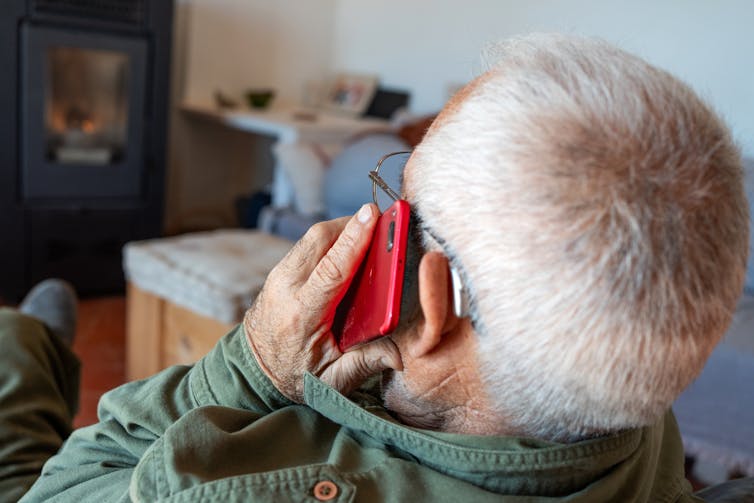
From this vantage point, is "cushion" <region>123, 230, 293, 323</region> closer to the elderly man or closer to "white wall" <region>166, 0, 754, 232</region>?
the elderly man

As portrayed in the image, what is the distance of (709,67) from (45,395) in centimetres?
245

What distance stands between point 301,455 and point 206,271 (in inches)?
54.3

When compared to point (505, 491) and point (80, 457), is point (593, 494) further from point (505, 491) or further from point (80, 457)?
point (80, 457)

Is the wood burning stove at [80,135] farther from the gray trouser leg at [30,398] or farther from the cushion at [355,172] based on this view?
the gray trouser leg at [30,398]

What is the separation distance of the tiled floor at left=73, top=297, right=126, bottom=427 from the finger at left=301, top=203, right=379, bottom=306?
62.1 inches

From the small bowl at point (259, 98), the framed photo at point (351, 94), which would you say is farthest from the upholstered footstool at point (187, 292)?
the framed photo at point (351, 94)

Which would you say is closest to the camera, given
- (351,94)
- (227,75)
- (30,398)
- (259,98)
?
(30,398)

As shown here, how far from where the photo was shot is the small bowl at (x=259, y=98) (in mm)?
3686

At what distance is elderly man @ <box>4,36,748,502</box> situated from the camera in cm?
54

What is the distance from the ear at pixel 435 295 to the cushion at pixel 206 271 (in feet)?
4.22

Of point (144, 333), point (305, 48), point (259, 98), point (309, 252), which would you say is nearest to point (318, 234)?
point (309, 252)

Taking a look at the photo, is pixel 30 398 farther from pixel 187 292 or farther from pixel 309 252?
pixel 187 292

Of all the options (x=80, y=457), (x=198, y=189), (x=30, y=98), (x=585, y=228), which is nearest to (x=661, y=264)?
(x=585, y=228)

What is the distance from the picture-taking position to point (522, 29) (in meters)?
2.01
